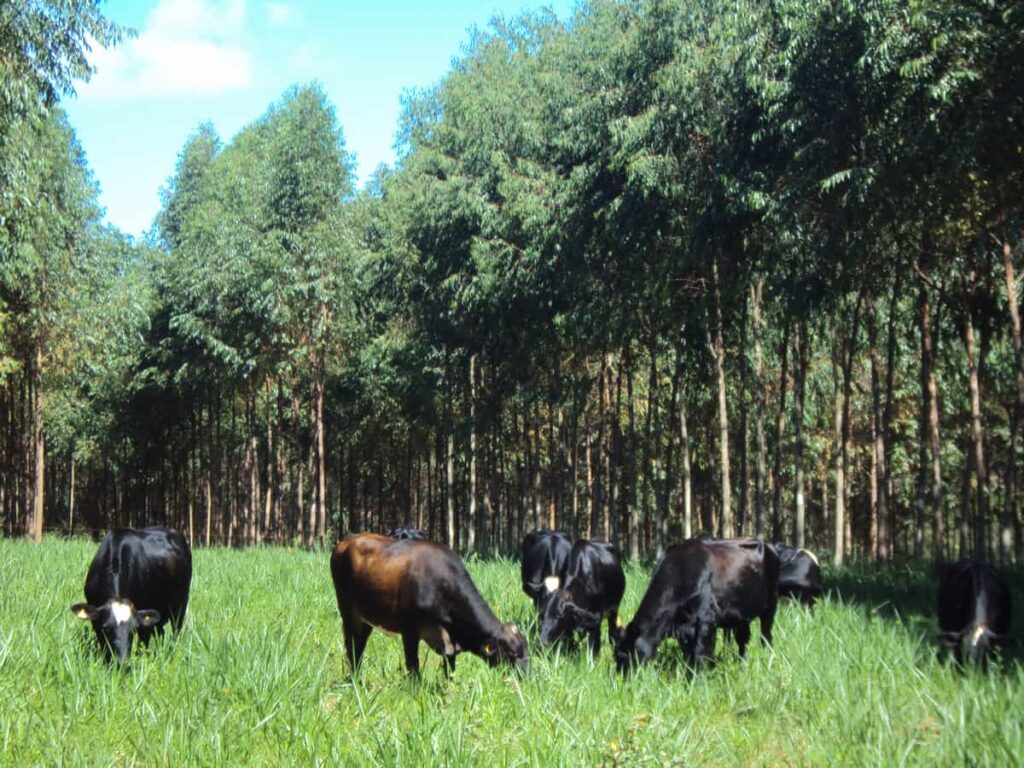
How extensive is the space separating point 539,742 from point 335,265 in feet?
73.0

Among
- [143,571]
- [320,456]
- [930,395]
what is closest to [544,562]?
[143,571]

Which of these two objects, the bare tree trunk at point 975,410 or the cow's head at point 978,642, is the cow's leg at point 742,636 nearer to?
the cow's head at point 978,642

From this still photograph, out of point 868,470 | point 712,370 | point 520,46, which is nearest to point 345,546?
point 712,370

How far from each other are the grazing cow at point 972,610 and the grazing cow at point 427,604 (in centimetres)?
331

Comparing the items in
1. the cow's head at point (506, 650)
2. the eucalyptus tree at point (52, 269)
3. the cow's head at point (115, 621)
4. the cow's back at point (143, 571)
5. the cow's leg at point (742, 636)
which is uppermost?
the eucalyptus tree at point (52, 269)

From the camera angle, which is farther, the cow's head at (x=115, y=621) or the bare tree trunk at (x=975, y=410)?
the bare tree trunk at (x=975, y=410)

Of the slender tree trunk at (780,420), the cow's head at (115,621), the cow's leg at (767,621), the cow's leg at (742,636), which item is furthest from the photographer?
the slender tree trunk at (780,420)

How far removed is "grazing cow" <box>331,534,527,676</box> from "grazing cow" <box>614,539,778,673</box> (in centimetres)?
109

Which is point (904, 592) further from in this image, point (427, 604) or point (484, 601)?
point (427, 604)

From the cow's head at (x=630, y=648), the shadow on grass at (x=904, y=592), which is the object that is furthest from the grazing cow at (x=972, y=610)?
the cow's head at (x=630, y=648)

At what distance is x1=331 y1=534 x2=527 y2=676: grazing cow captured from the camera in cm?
764

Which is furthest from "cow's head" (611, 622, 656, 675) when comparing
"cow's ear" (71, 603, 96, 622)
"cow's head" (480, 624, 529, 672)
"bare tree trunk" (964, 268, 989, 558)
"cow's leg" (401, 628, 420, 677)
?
"bare tree trunk" (964, 268, 989, 558)

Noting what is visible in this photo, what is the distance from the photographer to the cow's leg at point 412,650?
762 cm

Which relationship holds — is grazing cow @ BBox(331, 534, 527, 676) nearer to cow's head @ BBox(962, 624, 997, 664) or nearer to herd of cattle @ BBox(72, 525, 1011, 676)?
herd of cattle @ BBox(72, 525, 1011, 676)
